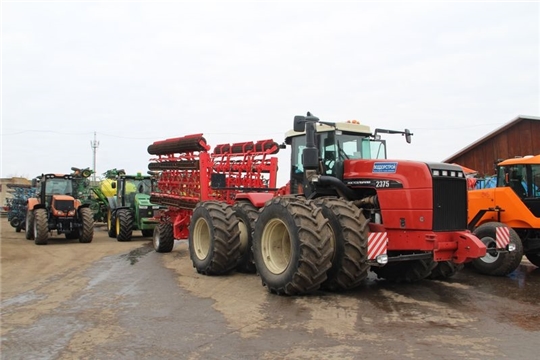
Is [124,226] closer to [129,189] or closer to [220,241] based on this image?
[129,189]

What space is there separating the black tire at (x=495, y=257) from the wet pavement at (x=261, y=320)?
0.27 meters

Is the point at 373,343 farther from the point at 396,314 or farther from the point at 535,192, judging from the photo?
the point at 535,192

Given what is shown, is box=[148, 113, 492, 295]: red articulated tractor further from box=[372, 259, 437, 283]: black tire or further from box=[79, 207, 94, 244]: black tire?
box=[79, 207, 94, 244]: black tire

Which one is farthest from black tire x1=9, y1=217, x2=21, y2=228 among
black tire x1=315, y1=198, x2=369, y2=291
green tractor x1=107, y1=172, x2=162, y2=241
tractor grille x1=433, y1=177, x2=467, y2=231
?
tractor grille x1=433, y1=177, x2=467, y2=231

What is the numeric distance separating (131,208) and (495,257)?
1283cm

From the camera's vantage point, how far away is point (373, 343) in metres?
5.01

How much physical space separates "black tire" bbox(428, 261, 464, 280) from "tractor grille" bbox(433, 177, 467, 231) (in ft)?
4.23

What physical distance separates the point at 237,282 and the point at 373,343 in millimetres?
3967

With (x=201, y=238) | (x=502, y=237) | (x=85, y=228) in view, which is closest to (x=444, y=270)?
(x=502, y=237)

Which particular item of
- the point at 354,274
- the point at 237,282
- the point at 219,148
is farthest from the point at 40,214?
the point at 354,274

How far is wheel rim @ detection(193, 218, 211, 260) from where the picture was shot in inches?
395

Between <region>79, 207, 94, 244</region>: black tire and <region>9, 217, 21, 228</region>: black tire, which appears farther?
<region>9, 217, 21, 228</region>: black tire

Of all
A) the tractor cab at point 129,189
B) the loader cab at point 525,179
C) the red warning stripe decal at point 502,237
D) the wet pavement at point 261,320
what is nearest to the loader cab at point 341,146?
the wet pavement at point 261,320

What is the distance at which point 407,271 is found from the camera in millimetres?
8328
